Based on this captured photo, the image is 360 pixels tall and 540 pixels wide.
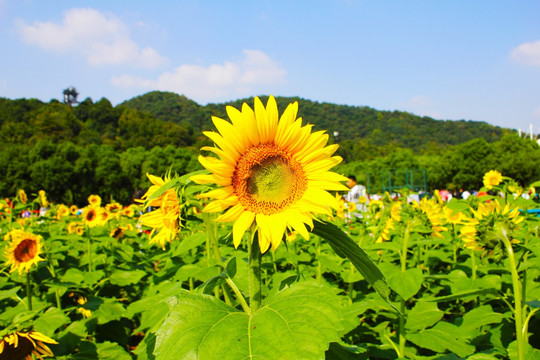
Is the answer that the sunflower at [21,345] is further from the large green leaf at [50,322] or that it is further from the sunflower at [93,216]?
the sunflower at [93,216]

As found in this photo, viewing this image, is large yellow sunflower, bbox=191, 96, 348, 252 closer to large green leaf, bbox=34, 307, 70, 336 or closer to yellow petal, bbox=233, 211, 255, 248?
yellow petal, bbox=233, 211, 255, 248

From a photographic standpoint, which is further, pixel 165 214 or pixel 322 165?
pixel 165 214

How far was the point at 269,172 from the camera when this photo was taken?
1395 mm

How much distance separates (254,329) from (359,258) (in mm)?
356

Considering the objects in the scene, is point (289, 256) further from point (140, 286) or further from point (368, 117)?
point (368, 117)

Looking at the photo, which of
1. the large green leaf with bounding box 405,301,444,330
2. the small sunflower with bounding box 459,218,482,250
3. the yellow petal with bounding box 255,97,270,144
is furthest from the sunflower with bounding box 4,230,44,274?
the small sunflower with bounding box 459,218,482,250

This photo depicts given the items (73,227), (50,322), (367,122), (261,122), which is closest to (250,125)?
(261,122)

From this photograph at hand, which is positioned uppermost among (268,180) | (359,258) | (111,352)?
(268,180)

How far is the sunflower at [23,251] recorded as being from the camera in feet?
10.0

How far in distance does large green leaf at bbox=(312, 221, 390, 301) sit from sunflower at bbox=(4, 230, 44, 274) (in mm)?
2685

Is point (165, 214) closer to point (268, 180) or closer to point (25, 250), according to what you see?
point (268, 180)

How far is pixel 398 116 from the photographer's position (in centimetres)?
13425

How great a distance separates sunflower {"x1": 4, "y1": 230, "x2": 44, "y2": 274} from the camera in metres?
3.06

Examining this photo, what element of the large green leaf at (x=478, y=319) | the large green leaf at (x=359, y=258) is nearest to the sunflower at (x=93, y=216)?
the large green leaf at (x=478, y=319)
